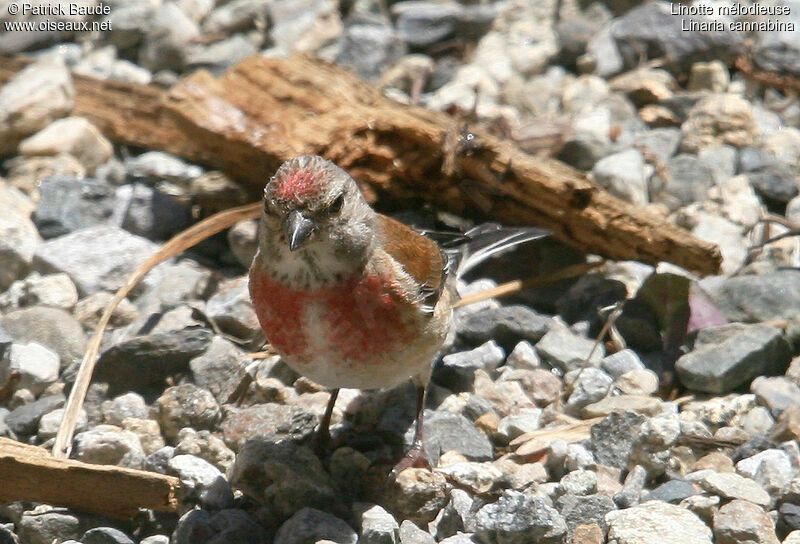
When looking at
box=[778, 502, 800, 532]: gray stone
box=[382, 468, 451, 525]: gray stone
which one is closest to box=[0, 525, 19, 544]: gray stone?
box=[382, 468, 451, 525]: gray stone

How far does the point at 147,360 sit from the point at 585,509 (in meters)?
2.01

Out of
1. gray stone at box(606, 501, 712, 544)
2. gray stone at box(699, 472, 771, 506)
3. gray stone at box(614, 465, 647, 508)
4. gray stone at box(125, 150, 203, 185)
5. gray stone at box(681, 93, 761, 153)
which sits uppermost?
gray stone at box(681, 93, 761, 153)

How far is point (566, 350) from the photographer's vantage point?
4.85 m

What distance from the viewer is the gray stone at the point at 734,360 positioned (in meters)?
4.54

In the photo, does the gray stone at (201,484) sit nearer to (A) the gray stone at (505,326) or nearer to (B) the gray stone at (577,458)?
(B) the gray stone at (577,458)

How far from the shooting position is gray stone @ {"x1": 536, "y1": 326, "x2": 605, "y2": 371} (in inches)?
189

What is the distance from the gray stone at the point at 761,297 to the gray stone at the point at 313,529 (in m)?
2.29

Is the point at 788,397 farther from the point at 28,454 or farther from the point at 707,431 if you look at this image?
the point at 28,454

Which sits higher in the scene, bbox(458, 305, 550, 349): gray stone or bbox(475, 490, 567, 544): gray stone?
bbox(475, 490, 567, 544): gray stone

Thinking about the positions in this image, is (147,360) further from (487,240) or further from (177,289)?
(487,240)

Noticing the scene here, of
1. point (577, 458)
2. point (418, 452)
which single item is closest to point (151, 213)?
point (418, 452)

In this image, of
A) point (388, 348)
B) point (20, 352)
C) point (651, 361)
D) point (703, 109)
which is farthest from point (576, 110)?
point (20, 352)

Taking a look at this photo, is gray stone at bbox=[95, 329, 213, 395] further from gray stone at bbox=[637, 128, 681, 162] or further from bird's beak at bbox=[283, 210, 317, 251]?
gray stone at bbox=[637, 128, 681, 162]

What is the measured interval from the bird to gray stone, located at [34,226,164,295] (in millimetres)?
1557
